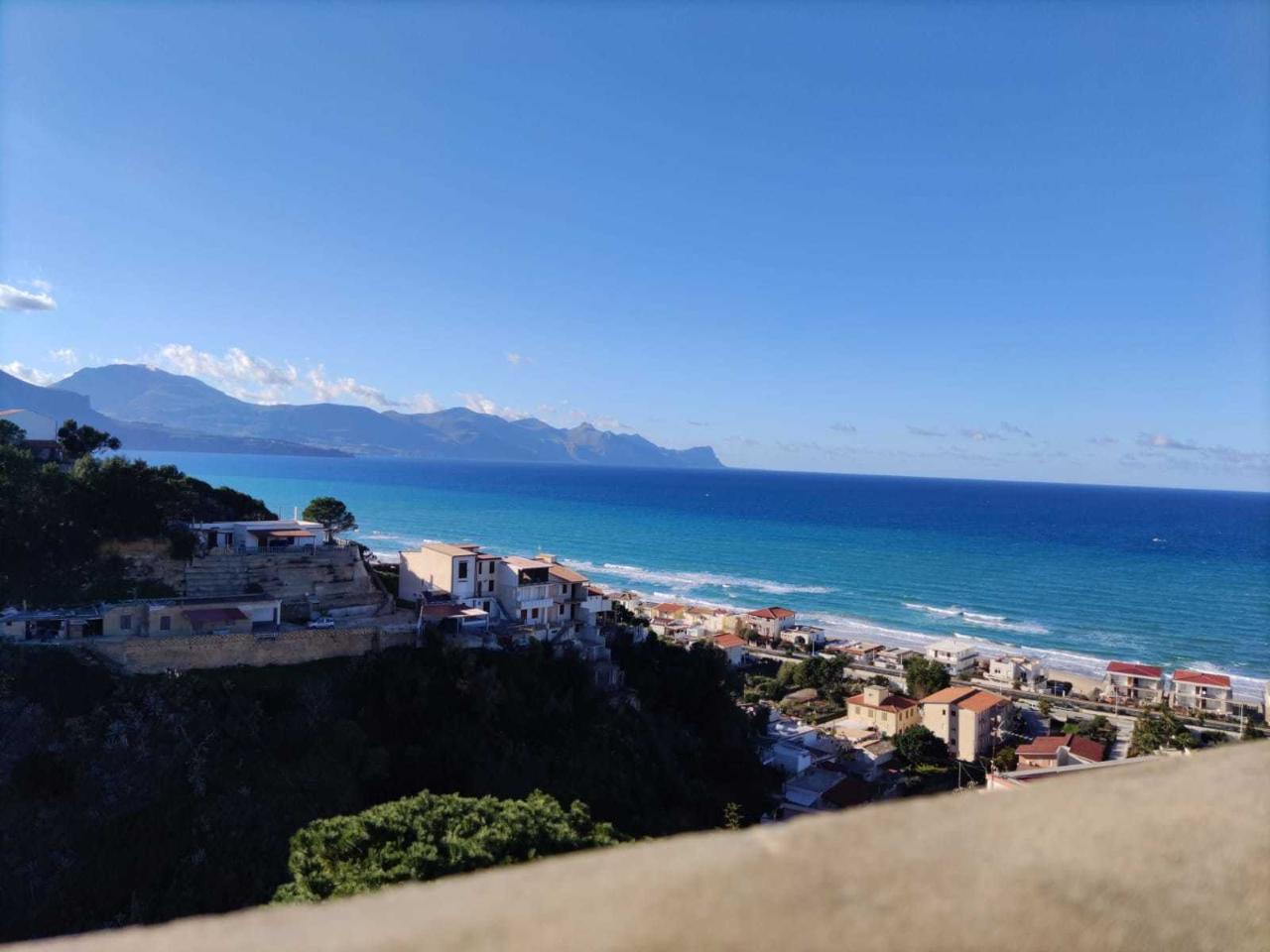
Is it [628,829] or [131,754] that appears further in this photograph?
[628,829]

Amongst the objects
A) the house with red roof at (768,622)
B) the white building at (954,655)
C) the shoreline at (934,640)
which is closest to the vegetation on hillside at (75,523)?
the shoreline at (934,640)

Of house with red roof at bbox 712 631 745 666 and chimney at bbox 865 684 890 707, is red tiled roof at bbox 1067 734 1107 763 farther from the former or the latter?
house with red roof at bbox 712 631 745 666

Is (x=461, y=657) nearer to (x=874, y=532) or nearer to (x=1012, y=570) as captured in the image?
(x=1012, y=570)

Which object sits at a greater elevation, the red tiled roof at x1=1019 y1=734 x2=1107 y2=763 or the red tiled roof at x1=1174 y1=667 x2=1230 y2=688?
the red tiled roof at x1=1174 y1=667 x2=1230 y2=688

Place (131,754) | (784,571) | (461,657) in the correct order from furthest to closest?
(784,571), (461,657), (131,754)

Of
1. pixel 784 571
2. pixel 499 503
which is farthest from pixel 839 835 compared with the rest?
pixel 499 503

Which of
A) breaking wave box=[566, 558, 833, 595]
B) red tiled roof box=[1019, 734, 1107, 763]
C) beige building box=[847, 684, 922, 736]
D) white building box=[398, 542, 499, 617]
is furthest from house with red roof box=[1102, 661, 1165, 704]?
white building box=[398, 542, 499, 617]
